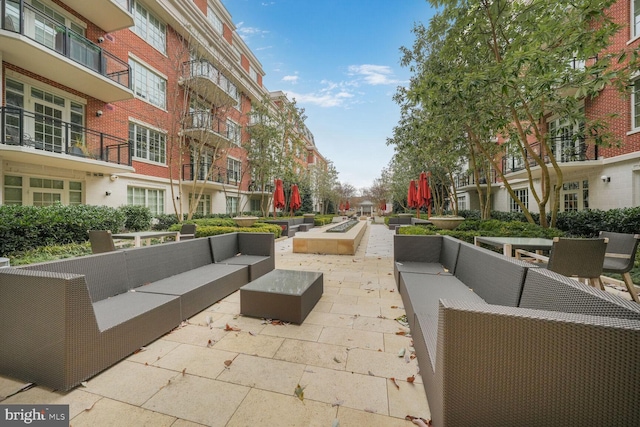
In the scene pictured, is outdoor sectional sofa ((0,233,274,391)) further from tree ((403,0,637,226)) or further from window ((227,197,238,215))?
window ((227,197,238,215))

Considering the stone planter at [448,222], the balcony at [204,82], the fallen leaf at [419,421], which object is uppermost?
the balcony at [204,82]

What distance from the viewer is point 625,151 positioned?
10.1 m

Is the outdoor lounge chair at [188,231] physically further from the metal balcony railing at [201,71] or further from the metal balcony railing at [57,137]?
the metal balcony railing at [201,71]

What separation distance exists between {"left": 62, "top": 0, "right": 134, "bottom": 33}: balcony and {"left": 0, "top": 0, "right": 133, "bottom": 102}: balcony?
1.29m

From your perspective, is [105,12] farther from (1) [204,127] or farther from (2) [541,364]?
(2) [541,364]

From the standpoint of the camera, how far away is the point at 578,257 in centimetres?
359

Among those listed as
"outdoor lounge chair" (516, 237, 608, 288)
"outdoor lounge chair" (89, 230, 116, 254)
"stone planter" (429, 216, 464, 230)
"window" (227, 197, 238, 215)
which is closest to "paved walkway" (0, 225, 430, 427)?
"outdoor lounge chair" (516, 237, 608, 288)

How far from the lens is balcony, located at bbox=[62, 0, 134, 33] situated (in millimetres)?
9945

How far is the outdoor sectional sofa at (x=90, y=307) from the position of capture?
2.14 metres

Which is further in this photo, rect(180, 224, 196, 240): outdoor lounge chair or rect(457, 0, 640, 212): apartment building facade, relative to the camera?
rect(457, 0, 640, 212): apartment building facade

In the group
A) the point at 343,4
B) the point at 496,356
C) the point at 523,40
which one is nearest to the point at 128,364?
the point at 496,356

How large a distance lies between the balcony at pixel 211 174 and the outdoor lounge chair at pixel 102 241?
10402mm

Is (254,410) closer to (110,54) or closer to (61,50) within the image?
(61,50)

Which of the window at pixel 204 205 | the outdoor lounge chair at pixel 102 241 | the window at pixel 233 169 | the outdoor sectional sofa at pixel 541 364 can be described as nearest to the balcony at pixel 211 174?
the window at pixel 233 169
